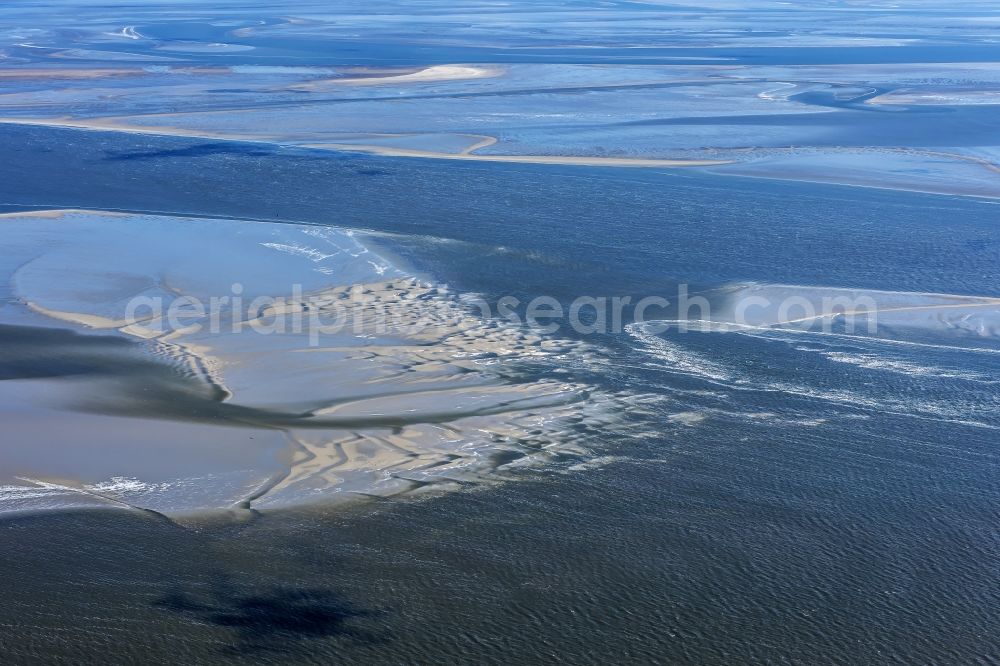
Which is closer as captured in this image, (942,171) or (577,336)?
(577,336)

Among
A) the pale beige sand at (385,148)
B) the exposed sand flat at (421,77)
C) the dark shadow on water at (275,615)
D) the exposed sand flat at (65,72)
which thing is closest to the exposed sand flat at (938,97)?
the pale beige sand at (385,148)

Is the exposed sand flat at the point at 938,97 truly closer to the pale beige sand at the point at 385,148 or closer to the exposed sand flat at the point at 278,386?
the pale beige sand at the point at 385,148

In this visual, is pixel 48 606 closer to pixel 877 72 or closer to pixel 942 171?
pixel 942 171

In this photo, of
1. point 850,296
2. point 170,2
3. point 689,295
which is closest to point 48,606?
point 689,295

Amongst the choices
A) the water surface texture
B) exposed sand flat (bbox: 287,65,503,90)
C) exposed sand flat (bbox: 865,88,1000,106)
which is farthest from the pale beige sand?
exposed sand flat (bbox: 865,88,1000,106)

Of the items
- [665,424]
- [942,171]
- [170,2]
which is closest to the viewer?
[665,424]

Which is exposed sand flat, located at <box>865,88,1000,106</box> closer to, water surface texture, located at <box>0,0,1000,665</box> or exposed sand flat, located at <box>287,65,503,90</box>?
water surface texture, located at <box>0,0,1000,665</box>
